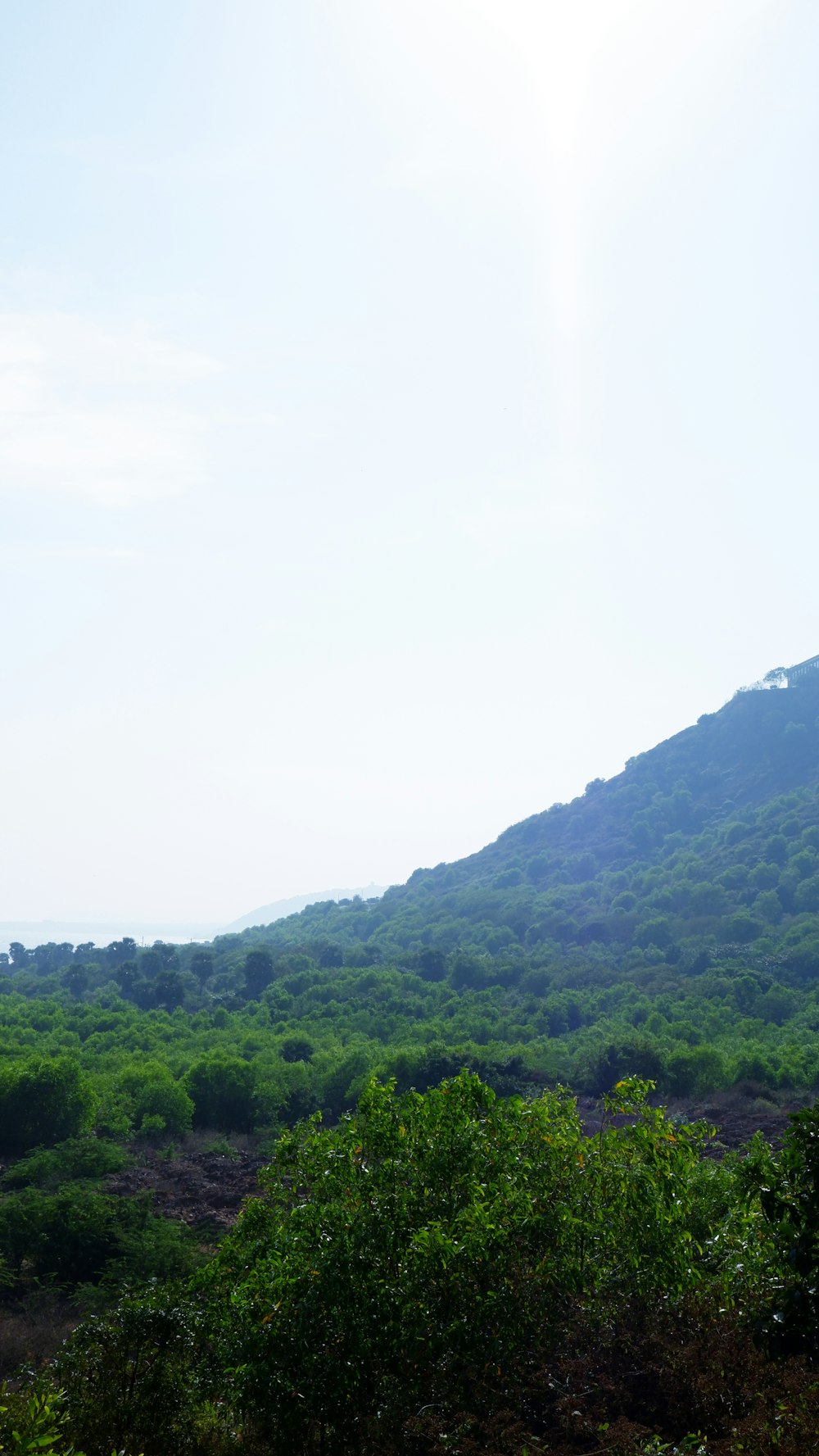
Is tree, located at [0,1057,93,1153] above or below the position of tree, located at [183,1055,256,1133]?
above

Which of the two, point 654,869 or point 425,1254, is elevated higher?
point 425,1254

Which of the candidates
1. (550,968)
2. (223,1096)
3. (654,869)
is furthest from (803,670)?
(223,1096)

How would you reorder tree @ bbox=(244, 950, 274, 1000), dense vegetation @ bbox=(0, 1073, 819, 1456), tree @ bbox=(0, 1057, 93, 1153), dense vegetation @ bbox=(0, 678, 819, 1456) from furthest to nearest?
tree @ bbox=(244, 950, 274, 1000)
tree @ bbox=(0, 1057, 93, 1153)
dense vegetation @ bbox=(0, 678, 819, 1456)
dense vegetation @ bbox=(0, 1073, 819, 1456)

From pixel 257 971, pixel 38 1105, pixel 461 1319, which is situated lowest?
pixel 461 1319

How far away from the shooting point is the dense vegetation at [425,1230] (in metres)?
8.91

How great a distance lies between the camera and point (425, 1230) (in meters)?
9.57

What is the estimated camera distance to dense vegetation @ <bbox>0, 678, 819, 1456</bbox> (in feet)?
29.2

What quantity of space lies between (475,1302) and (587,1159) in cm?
240

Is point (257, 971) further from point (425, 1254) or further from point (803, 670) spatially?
point (803, 670)

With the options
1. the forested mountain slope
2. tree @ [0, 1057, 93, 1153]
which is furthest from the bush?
the forested mountain slope

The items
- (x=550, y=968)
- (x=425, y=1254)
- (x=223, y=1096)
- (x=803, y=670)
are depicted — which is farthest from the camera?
(x=803, y=670)

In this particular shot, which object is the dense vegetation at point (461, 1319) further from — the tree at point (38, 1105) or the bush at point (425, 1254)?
the tree at point (38, 1105)

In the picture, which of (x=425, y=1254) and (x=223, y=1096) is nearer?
(x=425, y=1254)

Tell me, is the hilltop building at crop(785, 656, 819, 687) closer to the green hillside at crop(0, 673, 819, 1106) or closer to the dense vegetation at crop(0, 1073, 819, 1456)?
the green hillside at crop(0, 673, 819, 1106)
